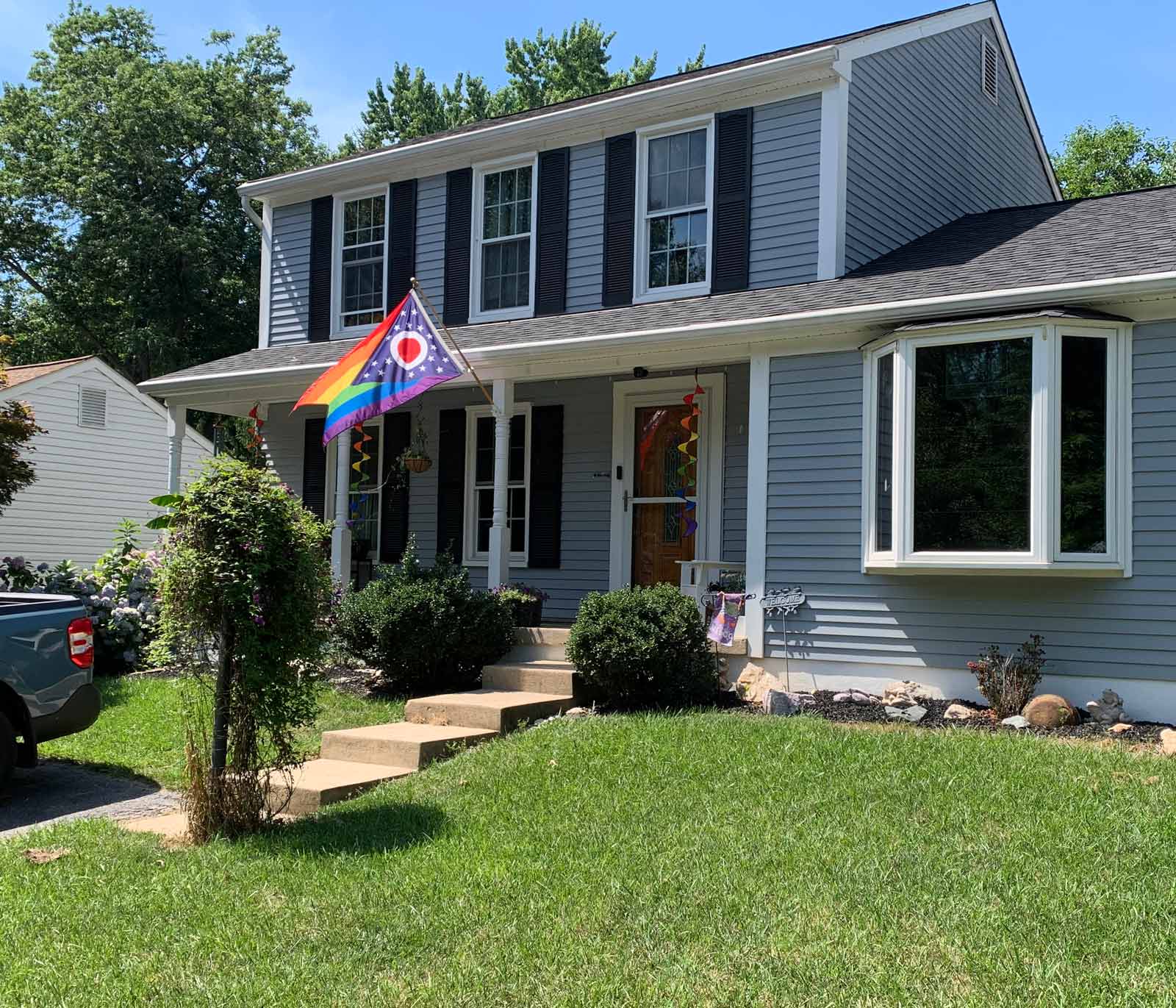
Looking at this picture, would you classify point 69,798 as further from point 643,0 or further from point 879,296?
point 643,0

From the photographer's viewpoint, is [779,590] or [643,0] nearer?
[779,590]

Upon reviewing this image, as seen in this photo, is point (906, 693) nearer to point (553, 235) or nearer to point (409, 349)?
point (409, 349)

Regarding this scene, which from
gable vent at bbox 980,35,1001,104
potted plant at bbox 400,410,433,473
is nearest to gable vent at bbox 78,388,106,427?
potted plant at bbox 400,410,433,473

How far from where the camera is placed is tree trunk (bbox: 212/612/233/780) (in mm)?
5504

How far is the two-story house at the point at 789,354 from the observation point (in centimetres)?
782

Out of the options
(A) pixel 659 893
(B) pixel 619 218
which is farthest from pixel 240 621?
(B) pixel 619 218

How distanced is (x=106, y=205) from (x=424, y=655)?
20.6 meters

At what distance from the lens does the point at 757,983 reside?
144 inches

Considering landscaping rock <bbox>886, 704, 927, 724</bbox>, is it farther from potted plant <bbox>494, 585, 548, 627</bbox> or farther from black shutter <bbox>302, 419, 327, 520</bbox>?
black shutter <bbox>302, 419, 327, 520</bbox>

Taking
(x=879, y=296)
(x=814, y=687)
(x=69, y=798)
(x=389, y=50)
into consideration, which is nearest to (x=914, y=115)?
(x=879, y=296)

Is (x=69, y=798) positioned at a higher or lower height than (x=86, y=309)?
lower

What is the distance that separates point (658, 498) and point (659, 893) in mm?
7116

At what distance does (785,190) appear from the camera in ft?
33.9

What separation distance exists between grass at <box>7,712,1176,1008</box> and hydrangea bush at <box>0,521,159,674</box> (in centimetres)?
583
